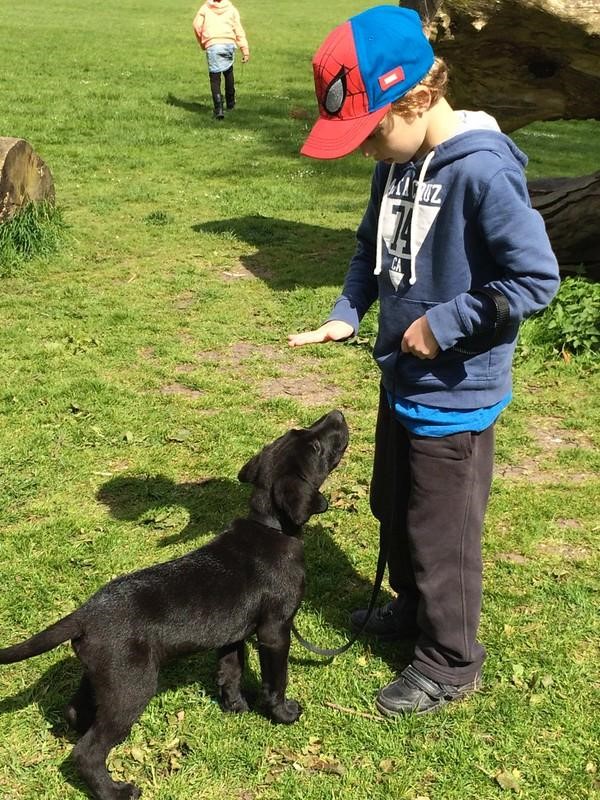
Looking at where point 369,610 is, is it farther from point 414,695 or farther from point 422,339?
point 422,339

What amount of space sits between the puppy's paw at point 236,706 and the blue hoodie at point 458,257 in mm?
1439

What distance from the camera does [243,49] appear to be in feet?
54.6

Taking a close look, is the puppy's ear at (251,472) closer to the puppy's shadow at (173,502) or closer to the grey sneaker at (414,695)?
the grey sneaker at (414,695)

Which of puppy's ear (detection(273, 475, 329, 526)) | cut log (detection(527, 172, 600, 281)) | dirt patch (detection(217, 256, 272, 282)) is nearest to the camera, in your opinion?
puppy's ear (detection(273, 475, 329, 526))

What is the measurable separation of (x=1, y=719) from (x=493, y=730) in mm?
1991

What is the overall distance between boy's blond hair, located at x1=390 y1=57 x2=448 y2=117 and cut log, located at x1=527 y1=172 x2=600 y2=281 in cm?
499

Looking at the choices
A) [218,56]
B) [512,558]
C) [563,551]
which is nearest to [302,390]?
[512,558]

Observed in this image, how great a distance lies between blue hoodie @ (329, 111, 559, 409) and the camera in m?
2.78

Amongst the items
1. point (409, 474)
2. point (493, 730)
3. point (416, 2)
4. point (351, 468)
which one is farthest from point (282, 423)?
point (416, 2)

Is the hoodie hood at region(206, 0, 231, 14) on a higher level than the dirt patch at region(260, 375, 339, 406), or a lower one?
higher

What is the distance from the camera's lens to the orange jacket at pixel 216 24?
1616 centimetres

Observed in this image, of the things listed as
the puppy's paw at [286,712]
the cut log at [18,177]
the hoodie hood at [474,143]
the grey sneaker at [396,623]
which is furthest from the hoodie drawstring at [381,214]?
the cut log at [18,177]

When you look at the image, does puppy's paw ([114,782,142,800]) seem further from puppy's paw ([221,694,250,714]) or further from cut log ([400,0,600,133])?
cut log ([400,0,600,133])

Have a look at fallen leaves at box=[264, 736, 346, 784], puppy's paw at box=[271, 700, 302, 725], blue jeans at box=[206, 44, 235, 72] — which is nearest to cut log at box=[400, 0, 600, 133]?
puppy's paw at box=[271, 700, 302, 725]
